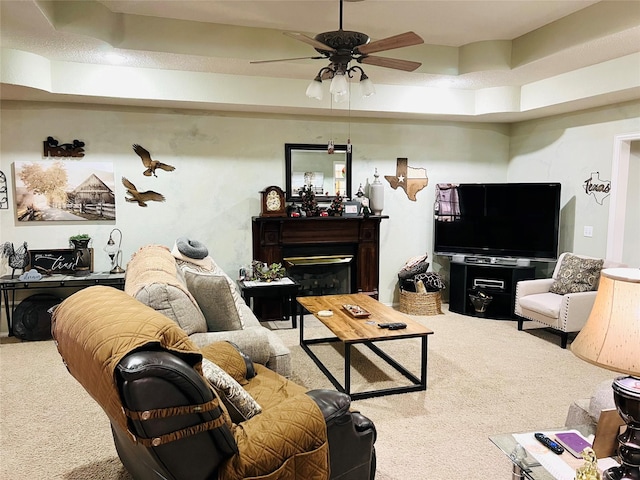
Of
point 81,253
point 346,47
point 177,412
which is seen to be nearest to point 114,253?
point 81,253

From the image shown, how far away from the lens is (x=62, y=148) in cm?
487

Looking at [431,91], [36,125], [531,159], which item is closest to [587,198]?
[531,159]

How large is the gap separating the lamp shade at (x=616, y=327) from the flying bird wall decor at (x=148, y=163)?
458 cm

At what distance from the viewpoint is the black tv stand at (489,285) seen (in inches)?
215

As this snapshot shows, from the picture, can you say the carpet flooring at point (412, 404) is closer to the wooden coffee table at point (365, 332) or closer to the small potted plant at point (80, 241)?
the wooden coffee table at point (365, 332)

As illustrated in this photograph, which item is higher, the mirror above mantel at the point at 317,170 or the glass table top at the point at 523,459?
the mirror above mantel at the point at 317,170

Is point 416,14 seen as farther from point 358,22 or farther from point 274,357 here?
point 274,357

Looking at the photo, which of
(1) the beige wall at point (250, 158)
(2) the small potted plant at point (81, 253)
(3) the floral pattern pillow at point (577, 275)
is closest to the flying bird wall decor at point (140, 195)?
(1) the beige wall at point (250, 158)

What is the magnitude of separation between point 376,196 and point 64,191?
3.40 m

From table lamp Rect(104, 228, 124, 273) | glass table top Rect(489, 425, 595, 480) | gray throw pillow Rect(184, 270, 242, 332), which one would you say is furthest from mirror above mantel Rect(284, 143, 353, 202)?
glass table top Rect(489, 425, 595, 480)

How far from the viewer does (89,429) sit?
9.78 ft

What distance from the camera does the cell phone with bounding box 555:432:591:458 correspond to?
1.84m

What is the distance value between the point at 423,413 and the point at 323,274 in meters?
2.88

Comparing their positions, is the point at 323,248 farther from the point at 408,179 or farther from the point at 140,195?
the point at 140,195
